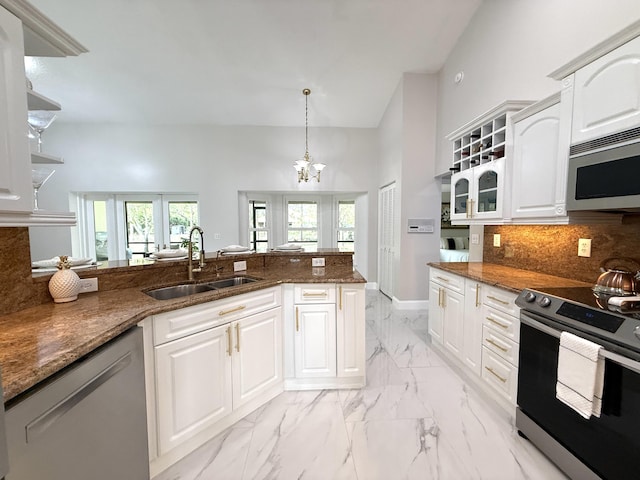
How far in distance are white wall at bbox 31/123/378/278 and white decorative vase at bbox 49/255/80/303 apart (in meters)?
3.79

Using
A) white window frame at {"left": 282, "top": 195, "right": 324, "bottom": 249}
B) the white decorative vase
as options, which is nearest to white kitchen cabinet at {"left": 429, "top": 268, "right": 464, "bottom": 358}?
the white decorative vase

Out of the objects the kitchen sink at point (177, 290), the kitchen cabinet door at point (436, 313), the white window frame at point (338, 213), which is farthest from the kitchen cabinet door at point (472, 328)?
the white window frame at point (338, 213)

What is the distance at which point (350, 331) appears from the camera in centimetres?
220

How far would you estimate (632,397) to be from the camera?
116 centimetres

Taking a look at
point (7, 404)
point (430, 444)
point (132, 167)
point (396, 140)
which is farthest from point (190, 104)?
point (430, 444)

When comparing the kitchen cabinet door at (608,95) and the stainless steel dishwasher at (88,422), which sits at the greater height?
the kitchen cabinet door at (608,95)

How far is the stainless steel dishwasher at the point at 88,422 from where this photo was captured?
82 cm

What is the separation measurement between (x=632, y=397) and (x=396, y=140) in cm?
399

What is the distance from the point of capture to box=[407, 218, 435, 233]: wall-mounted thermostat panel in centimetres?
426

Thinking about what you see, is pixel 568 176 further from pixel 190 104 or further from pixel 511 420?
pixel 190 104

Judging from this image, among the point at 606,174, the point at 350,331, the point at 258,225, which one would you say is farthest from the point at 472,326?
the point at 258,225

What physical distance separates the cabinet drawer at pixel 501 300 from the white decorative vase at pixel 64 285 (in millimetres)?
2648

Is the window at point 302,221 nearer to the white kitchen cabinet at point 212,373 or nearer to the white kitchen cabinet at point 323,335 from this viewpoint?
the white kitchen cabinet at point 323,335

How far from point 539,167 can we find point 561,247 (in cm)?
71
